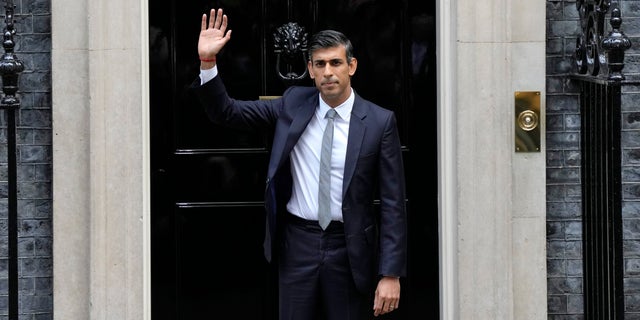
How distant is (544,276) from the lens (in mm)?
6426

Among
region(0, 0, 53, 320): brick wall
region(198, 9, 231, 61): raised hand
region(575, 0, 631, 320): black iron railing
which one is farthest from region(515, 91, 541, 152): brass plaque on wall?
region(0, 0, 53, 320): brick wall

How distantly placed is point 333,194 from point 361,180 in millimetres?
134

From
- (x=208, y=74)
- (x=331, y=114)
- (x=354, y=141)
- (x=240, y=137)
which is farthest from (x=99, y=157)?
(x=354, y=141)

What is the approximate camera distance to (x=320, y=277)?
5.34 metres

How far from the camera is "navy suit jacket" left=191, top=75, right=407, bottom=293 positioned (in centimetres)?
530

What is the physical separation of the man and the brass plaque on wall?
1166 millimetres

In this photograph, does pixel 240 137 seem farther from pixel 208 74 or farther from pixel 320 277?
pixel 320 277

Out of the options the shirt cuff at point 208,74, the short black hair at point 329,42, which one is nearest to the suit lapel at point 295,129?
the short black hair at point 329,42

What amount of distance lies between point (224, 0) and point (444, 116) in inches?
51.6

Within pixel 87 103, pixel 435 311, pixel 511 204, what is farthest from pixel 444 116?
pixel 87 103

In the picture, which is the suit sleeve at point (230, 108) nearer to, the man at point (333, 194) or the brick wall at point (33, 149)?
the man at point (333, 194)

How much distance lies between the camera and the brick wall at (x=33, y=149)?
644 centimetres

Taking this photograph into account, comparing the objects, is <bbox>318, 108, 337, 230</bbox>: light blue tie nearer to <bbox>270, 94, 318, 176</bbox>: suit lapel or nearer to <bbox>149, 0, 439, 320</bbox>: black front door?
<bbox>270, 94, 318, 176</bbox>: suit lapel

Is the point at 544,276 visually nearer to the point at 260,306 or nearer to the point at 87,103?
the point at 260,306
